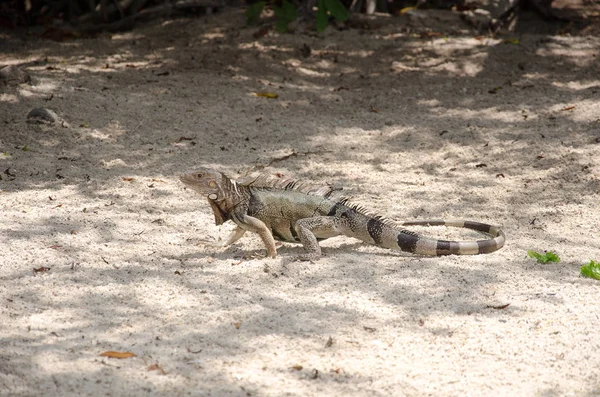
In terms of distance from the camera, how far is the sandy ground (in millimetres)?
4141

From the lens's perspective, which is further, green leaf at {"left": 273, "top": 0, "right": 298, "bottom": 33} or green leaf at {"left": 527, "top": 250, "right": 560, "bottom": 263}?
green leaf at {"left": 273, "top": 0, "right": 298, "bottom": 33}

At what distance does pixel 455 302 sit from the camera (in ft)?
16.1

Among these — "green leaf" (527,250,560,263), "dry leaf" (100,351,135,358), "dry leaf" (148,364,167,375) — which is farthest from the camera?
"green leaf" (527,250,560,263)

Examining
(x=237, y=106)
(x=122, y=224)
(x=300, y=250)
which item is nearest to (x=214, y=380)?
(x=300, y=250)

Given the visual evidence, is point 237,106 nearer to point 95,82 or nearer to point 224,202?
point 95,82

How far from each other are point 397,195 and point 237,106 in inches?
113

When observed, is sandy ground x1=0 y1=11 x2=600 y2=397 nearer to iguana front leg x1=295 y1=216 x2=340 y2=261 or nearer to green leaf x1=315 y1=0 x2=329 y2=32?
iguana front leg x1=295 y1=216 x2=340 y2=261

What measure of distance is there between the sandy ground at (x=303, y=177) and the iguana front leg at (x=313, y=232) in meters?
0.15

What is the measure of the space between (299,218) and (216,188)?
632 mm

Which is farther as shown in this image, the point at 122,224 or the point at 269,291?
the point at 122,224

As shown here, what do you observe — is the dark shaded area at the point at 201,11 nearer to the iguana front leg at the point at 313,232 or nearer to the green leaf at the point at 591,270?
the iguana front leg at the point at 313,232

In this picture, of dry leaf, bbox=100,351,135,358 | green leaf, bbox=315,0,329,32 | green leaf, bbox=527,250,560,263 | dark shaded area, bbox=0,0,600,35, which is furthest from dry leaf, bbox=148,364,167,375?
dark shaded area, bbox=0,0,600,35

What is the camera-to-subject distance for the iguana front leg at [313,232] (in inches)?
221

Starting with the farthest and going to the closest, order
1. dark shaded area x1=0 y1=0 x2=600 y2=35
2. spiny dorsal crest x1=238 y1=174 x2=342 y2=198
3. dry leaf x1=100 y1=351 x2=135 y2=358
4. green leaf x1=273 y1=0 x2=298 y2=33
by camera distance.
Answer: dark shaded area x1=0 y1=0 x2=600 y2=35 → green leaf x1=273 y1=0 x2=298 y2=33 → spiny dorsal crest x1=238 y1=174 x2=342 y2=198 → dry leaf x1=100 y1=351 x2=135 y2=358
